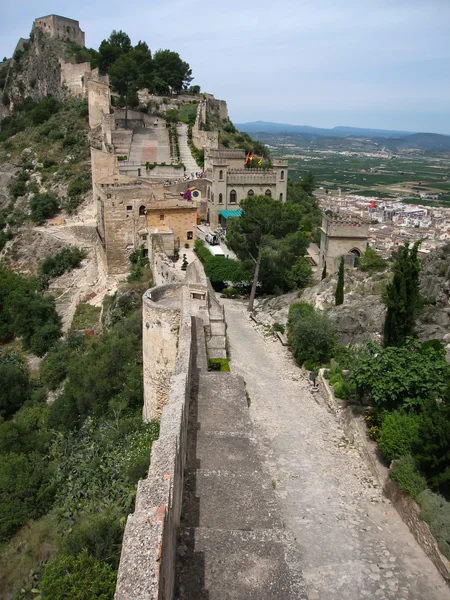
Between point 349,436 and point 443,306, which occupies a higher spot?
point 443,306

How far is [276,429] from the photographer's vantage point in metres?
13.3

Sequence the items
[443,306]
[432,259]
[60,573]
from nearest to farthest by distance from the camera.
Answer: [60,573] → [443,306] → [432,259]

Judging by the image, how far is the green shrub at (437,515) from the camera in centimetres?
878

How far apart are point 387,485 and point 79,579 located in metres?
6.42

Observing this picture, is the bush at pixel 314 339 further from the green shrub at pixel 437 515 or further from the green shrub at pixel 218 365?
the green shrub at pixel 437 515

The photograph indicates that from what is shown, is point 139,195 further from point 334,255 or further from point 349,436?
point 349,436

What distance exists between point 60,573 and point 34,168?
46805 millimetres

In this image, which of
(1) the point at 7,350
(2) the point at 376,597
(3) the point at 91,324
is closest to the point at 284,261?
(3) the point at 91,324

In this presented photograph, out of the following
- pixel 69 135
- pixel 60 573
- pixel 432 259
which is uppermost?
pixel 69 135

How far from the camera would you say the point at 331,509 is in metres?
10.4

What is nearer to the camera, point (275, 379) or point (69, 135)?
point (275, 379)

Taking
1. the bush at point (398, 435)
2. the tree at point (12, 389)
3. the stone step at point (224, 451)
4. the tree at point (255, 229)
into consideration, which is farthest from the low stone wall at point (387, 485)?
the tree at point (12, 389)

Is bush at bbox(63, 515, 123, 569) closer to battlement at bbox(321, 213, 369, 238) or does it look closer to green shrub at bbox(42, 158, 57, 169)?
battlement at bbox(321, 213, 369, 238)

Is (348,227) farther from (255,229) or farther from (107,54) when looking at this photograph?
(107,54)
